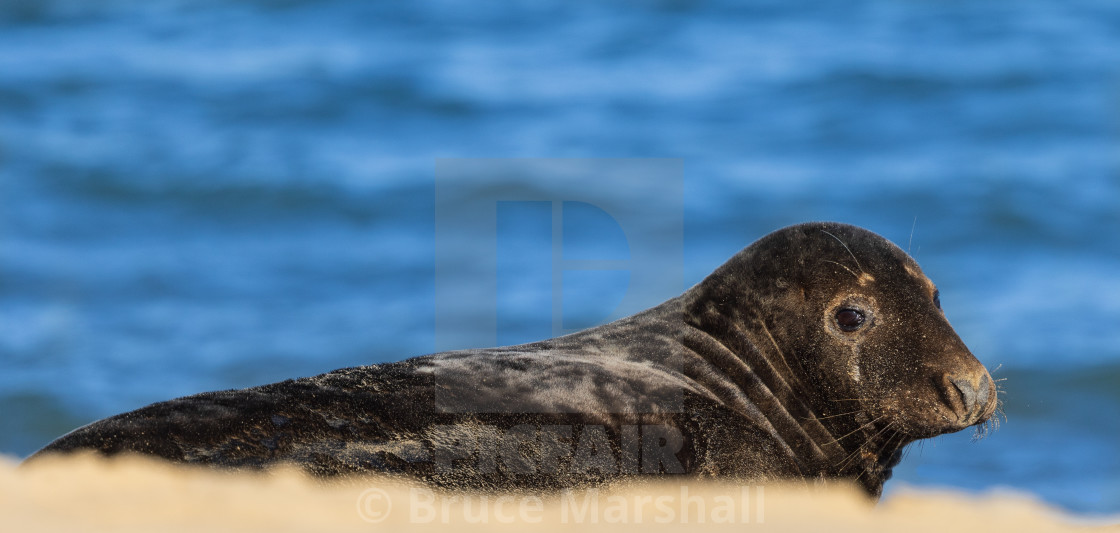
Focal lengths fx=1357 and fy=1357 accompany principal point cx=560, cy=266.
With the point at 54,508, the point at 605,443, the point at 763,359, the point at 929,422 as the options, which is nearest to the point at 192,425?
the point at 54,508

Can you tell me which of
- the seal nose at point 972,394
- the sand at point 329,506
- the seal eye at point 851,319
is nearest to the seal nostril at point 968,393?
the seal nose at point 972,394

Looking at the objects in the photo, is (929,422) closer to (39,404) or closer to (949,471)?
(949,471)

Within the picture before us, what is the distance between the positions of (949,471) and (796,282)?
4956 millimetres

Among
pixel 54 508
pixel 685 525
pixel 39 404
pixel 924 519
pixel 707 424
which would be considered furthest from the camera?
pixel 39 404

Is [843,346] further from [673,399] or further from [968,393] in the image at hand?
[673,399]

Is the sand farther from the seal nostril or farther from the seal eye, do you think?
the seal eye

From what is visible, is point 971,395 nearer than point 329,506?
No

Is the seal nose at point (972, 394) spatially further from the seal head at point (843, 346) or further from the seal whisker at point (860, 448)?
the seal whisker at point (860, 448)

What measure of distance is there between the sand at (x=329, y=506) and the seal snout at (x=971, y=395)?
67 centimetres

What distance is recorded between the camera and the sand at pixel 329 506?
4.19 metres

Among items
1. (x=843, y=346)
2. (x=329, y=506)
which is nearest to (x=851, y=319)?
(x=843, y=346)

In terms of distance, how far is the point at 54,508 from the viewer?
4.27 meters

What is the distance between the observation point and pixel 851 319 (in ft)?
18.5

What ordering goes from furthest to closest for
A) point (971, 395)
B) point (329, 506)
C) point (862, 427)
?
1. point (862, 427)
2. point (971, 395)
3. point (329, 506)
